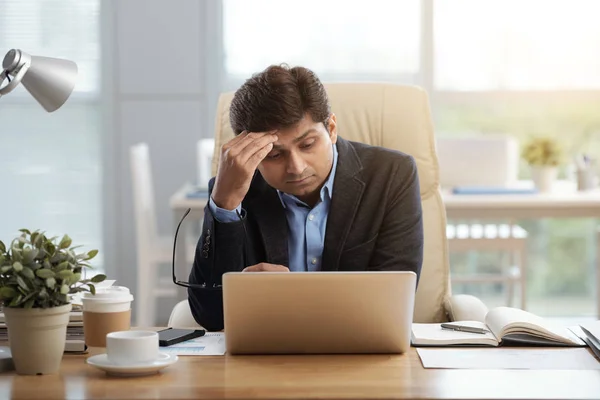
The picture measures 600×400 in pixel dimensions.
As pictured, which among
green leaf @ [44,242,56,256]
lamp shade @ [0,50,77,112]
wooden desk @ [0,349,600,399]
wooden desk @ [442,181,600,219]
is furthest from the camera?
wooden desk @ [442,181,600,219]

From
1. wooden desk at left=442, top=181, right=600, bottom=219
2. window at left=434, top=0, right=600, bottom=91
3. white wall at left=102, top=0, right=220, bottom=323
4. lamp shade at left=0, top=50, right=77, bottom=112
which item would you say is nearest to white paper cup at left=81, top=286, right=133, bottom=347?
lamp shade at left=0, top=50, right=77, bottom=112

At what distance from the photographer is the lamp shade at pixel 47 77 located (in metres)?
1.46

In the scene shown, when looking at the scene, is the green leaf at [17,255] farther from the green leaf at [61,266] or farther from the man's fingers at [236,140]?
the man's fingers at [236,140]

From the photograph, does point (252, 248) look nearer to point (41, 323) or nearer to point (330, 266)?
point (330, 266)

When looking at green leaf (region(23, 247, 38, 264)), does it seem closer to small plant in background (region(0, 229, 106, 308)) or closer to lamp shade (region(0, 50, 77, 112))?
small plant in background (region(0, 229, 106, 308))

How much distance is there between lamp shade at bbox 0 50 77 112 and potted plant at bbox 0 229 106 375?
26 cm

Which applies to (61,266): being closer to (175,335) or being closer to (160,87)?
(175,335)

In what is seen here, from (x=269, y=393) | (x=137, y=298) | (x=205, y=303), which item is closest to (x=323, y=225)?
(x=205, y=303)

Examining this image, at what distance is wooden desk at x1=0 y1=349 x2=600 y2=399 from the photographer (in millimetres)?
1246

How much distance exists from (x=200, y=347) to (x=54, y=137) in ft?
11.0

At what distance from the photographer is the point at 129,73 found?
4629 millimetres

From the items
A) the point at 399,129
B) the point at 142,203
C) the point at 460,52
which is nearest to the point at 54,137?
the point at 142,203

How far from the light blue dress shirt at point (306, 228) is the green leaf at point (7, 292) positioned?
0.80 metres

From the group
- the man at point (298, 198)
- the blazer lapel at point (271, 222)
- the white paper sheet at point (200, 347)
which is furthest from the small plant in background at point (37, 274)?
the blazer lapel at point (271, 222)
